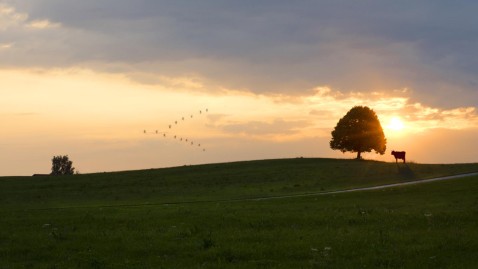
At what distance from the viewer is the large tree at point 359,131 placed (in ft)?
361

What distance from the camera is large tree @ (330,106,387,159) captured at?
110m

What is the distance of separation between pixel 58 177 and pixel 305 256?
7892cm

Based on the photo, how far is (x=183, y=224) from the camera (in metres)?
27.1

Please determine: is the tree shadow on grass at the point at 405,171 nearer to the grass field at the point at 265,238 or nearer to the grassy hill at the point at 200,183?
the grassy hill at the point at 200,183

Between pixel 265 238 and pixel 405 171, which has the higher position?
pixel 405 171

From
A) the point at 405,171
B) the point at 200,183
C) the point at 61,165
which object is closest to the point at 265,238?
the point at 200,183

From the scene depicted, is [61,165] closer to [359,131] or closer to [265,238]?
[359,131]

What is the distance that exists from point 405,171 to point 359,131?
35.0 meters

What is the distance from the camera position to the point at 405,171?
75250 millimetres

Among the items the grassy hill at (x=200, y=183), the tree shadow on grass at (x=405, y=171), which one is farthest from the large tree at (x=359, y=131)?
the tree shadow on grass at (x=405, y=171)

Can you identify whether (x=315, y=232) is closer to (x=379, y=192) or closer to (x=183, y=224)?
(x=183, y=224)

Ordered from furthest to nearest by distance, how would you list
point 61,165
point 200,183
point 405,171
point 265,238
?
point 61,165
point 405,171
point 200,183
point 265,238

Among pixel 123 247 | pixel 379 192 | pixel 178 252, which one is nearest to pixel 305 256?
pixel 178 252

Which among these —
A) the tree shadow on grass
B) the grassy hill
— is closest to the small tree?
the grassy hill
